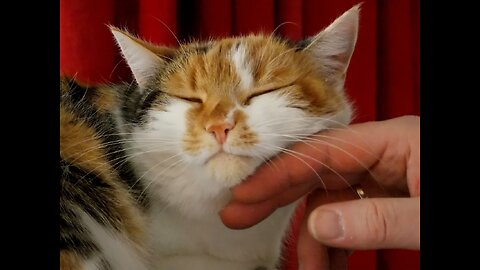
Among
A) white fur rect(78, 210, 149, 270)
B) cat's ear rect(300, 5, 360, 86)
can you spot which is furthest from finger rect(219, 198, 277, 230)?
cat's ear rect(300, 5, 360, 86)

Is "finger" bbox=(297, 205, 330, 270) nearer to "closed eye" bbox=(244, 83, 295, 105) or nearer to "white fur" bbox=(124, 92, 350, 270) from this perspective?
"white fur" bbox=(124, 92, 350, 270)

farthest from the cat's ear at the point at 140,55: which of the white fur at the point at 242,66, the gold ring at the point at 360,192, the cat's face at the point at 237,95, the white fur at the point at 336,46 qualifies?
the gold ring at the point at 360,192

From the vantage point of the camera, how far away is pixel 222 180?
57 centimetres

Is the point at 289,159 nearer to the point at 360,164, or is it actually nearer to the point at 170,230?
the point at 360,164

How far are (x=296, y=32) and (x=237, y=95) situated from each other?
1.24 ft

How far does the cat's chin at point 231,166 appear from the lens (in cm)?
55

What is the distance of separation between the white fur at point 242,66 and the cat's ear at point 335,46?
0.09 meters

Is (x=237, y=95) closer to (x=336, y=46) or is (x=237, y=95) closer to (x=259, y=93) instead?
(x=259, y=93)

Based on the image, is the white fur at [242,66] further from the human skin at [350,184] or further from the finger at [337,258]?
the finger at [337,258]

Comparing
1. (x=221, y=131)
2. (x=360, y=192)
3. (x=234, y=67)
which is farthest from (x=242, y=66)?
(x=360, y=192)

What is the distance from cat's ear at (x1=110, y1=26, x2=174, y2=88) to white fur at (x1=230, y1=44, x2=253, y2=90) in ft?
0.36
